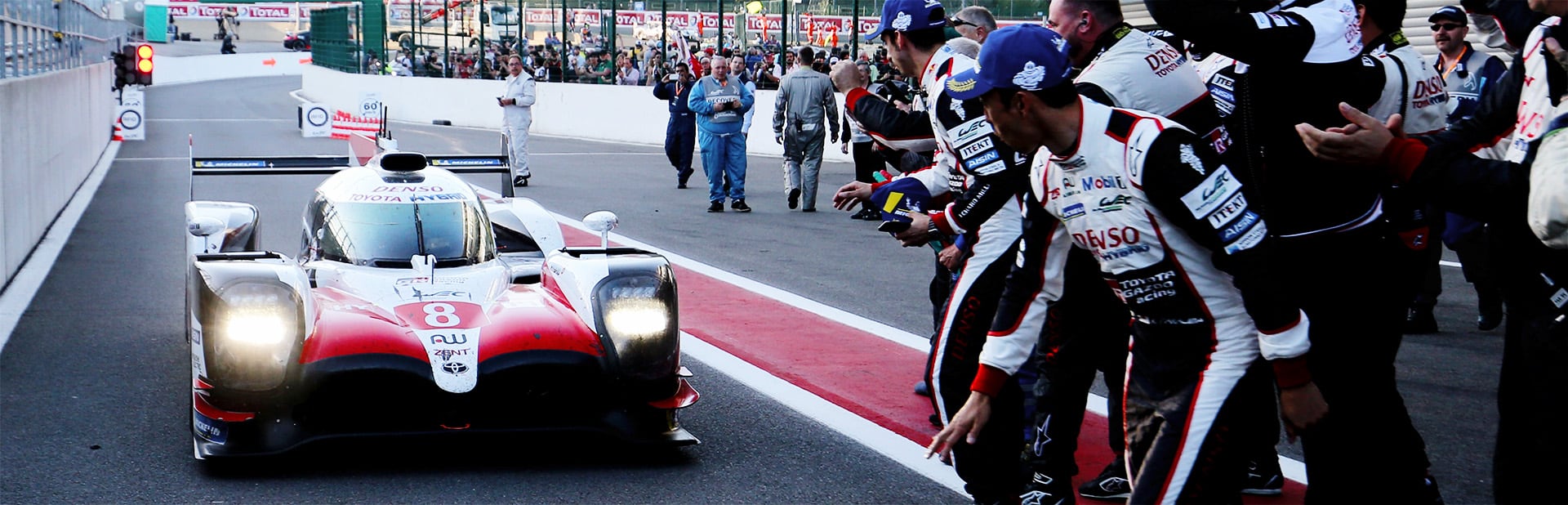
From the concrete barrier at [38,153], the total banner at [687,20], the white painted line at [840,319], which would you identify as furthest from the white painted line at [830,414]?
the total banner at [687,20]

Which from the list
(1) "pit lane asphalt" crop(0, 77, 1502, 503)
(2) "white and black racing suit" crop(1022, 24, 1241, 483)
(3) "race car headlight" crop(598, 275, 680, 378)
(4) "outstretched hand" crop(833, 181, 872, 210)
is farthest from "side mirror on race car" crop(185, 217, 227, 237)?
(2) "white and black racing suit" crop(1022, 24, 1241, 483)

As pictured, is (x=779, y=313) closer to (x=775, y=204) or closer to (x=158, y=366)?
(x=158, y=366)

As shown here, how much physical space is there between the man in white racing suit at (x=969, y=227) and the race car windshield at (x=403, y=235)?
2.37 metres

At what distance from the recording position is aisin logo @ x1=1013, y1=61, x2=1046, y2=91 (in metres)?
3.32

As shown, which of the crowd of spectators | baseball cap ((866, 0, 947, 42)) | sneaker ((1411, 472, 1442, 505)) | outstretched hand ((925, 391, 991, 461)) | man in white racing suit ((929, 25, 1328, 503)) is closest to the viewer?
man in white racing suit ((929, 25, 1328, 503))

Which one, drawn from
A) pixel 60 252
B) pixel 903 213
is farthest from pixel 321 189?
pixel 60 252

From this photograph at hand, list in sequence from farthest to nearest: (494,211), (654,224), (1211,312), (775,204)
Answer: (775,204), (654,224), (494,211), (1211,312)

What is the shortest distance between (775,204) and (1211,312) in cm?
1355

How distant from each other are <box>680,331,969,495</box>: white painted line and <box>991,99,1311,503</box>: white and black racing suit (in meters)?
Result: 1.79

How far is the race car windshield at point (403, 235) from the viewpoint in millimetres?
6527

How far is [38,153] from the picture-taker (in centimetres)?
1326

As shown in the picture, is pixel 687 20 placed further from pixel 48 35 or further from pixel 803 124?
pixel 803 124

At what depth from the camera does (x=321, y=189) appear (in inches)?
283

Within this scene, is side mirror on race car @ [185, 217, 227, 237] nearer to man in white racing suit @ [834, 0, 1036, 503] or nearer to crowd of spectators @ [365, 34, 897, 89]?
man in white racing suit @ [834, 0, 1036, 503]
